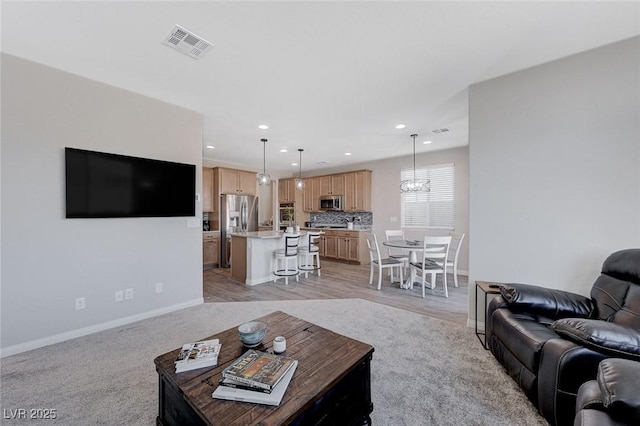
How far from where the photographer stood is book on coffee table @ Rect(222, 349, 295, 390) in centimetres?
121

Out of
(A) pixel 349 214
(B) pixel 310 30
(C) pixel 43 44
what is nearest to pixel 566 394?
(B) pixel 310 30

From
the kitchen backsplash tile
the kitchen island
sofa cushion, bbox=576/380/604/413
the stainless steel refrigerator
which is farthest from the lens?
the kitchen backsplash tile

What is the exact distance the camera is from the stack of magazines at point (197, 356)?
1.37 meters

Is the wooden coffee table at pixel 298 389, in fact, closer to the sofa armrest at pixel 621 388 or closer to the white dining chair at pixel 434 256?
the sofa armrest at pixel 621 388

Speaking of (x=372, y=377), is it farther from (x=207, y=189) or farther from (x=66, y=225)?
(x=207, y=189)

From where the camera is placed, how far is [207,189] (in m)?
6.39

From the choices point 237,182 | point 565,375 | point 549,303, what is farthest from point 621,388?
point 237,182

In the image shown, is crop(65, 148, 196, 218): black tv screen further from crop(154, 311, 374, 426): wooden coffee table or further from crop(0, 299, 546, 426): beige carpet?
crop(154, 311, 374, 426): wooden coffee table

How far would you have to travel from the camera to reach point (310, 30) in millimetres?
2012

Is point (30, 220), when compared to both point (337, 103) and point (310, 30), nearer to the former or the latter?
point (310, 30)

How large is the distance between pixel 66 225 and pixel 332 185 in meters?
5.83

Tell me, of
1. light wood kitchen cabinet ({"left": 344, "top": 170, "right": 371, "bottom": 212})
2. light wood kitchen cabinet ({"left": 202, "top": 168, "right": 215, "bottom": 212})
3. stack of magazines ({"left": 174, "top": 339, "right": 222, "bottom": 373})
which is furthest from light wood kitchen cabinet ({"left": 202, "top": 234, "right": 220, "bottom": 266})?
stack of magazines ({"left": 174, "top": 339, "right": 222, "bottom": 373})

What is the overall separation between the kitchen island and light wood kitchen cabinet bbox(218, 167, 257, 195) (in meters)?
1.85

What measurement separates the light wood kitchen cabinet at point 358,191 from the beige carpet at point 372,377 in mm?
4135
